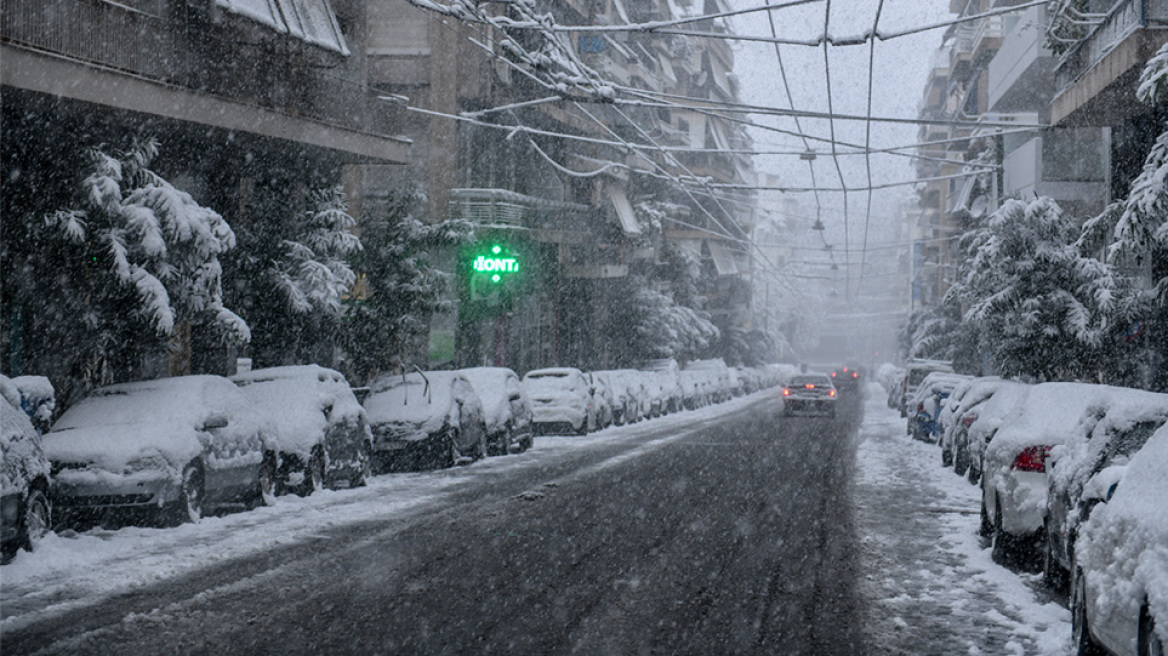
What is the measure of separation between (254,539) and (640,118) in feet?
138

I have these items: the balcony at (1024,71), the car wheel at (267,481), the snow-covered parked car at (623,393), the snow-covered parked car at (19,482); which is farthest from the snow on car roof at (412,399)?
the balcony at (1024,71)

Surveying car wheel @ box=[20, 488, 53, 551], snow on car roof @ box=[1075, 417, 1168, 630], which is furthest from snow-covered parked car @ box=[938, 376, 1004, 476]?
car wheel @ box=[20, 488, 53, 551]

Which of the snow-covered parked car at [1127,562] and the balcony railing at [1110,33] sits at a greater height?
the balcony railing at [1110,33]

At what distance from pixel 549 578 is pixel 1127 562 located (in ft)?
14.8

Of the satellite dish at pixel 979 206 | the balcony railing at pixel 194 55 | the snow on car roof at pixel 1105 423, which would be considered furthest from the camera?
the satellite dish at pixel 979 206

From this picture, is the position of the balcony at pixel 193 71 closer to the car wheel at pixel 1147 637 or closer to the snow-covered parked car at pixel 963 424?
the snow-covered parked car at pixel 963 424

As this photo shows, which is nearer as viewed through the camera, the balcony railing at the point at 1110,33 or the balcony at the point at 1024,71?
the balcony railing at the point at 1110,33

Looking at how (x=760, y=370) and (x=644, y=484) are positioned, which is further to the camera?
(x=760, y=370)

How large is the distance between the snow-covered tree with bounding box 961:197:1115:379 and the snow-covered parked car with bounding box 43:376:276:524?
51.4ft

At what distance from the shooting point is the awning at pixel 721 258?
7344 centimetres

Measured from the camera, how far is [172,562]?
10.4m

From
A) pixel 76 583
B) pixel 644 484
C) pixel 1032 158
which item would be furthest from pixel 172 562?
pixel 1032 158

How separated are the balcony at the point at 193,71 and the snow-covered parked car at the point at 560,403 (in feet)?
22.2

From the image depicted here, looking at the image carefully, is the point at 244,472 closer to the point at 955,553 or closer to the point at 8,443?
the point at 8,443
